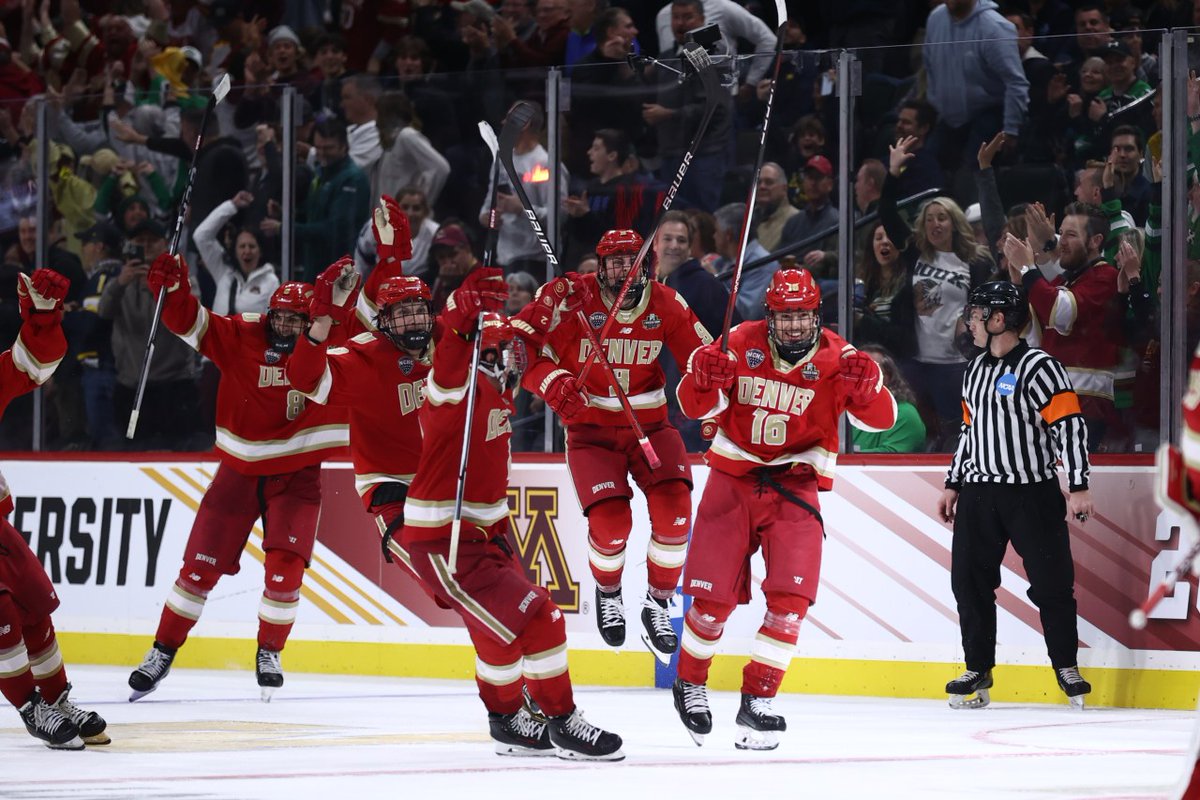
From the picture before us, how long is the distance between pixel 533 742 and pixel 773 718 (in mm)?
815

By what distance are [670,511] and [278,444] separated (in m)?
1.80

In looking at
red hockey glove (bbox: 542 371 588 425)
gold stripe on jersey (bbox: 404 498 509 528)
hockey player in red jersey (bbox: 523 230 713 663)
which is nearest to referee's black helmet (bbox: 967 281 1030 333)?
hockey player in red jersey (bbox: 523 230 713 663)

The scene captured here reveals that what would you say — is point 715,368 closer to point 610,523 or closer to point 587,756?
point 587,756

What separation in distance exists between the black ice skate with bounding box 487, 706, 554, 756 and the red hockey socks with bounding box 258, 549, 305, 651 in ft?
7.60

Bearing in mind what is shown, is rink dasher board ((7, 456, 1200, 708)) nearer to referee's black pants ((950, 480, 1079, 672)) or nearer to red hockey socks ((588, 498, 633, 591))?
referee's black pants ((950, 480, 1079, 672))

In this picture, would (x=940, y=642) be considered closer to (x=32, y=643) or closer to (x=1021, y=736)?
(x=1021, y=736)

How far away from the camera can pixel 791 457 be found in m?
6.43

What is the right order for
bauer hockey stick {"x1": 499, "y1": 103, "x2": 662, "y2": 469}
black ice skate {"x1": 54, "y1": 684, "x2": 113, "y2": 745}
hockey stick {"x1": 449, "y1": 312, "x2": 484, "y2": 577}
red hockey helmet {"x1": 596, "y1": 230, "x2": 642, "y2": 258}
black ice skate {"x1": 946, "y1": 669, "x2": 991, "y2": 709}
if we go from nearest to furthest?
hockey stick {"x1": 449, "y1": 312, "x2": 484, "y2": 577}
black ice skate {"x1": 54, "y1": 684, "x2": 113, "y2": 745}
bauer hockey stick {"x1": 499, "y1": 103, "x2": 662, "y2": 469}
red hockey helmet {"x1": 596, "y1": 230, "x2": 642, "y2": 258}
black ice skate {"x1": 946, "y1": 669, "x2": 991, "y2": 709}

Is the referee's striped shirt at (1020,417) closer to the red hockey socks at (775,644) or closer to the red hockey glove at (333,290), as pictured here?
the red hockey socks at (775,644)

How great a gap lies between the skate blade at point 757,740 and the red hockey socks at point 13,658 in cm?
229

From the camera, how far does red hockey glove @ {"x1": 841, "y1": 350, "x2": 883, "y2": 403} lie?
6.32 metres

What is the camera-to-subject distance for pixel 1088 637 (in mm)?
7805

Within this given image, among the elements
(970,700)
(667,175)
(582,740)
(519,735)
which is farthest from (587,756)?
(667,175)

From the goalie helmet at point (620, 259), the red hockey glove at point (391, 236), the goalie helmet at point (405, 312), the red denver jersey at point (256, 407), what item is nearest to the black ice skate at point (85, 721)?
the goalie helmet at point (405, 312)
